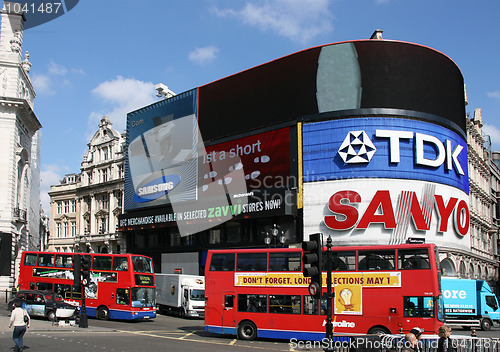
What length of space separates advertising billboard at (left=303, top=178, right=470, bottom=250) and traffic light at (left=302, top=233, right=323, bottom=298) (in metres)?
32.3

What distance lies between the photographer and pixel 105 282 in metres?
34.1

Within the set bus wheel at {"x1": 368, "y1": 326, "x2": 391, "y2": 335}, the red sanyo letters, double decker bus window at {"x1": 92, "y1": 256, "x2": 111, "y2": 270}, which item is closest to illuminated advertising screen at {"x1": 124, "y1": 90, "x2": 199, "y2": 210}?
the red sanyo letters

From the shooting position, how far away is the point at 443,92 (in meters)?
49.8

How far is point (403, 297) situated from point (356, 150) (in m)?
25.7

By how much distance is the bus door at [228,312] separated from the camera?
26031mm

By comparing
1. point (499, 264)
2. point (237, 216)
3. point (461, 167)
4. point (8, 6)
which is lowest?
point (499, 264)

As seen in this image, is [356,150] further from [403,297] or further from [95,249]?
[95,249]

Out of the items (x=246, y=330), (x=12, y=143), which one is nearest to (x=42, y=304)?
(x=246, y=330)

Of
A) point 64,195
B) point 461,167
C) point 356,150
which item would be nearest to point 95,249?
point 64,195

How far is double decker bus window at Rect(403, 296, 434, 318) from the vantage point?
21.9 metres

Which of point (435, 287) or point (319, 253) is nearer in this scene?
point (319, 253)

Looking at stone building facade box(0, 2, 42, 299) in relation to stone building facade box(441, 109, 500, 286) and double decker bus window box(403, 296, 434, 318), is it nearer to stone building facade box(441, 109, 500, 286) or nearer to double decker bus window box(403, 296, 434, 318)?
double decker bus window box(403, 296, 434, 318)

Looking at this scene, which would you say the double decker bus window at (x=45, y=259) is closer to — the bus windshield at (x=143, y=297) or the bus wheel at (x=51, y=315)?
the bus wheel at (x=51, y=315)

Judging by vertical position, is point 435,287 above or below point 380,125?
below
